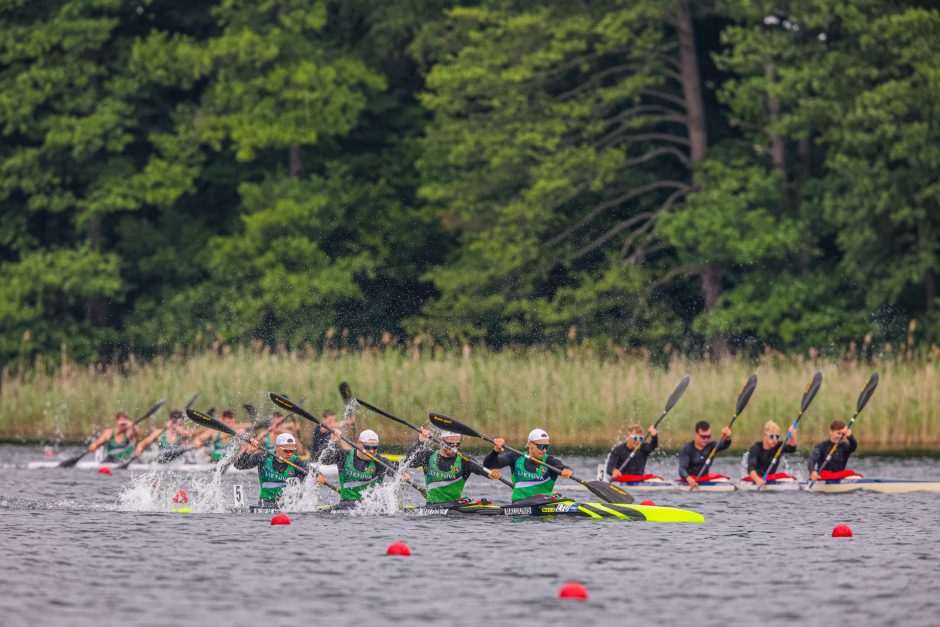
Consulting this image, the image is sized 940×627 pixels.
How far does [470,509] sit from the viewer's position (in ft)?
85.7

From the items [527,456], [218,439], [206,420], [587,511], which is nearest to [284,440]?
[206,420]

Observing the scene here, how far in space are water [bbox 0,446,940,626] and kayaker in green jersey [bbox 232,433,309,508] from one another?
1.26ft

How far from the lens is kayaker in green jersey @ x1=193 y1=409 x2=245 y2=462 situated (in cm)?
3335

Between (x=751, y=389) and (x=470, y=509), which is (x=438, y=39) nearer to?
(x=751, y=389)

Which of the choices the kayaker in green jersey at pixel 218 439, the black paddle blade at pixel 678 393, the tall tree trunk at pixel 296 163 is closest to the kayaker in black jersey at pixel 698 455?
the black paddle blade at pixel 678 393

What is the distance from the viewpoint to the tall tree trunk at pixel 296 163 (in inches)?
2127

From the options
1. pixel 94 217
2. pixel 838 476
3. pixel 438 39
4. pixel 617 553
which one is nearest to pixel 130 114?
pixel 94 217

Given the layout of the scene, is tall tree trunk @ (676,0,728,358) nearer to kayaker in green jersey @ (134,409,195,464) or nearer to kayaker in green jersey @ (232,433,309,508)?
kayaker in green jersey @ (134,409,195,464)

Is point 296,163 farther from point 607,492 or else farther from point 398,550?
point 398,550

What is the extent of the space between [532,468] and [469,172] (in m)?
26.4

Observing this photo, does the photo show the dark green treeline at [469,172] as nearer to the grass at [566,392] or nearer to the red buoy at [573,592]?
the grass at [566,392]

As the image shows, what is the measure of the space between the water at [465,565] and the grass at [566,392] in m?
6.85

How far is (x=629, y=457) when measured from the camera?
30.1 m

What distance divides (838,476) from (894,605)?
37.0 feet
